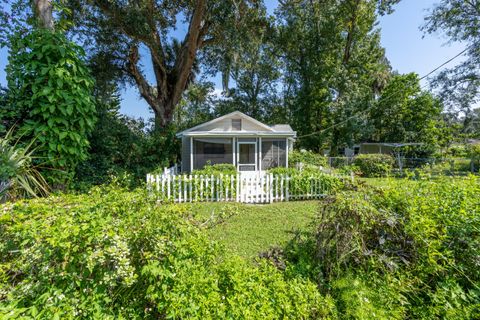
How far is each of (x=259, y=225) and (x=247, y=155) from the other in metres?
7.70

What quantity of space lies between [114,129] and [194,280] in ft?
32.7

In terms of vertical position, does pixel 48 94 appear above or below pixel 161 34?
below

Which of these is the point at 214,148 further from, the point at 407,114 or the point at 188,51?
the point at 407,114

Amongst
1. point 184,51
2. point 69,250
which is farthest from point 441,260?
point 184,51

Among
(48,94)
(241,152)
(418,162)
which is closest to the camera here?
(48,94)

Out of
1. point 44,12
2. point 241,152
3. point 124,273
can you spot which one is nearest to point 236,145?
point 241,152

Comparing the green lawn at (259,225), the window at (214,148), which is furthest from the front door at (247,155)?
the green lawn at (259,225)

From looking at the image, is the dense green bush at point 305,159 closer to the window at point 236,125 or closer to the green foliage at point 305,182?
the window at point 236,125

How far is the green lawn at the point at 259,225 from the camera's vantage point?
348cm

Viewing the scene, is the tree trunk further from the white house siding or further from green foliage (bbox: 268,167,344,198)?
the white house siding

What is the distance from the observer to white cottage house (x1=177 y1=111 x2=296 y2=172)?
1166cm

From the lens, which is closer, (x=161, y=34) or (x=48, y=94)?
(x=48, y=94)

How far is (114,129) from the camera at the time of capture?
379 inches

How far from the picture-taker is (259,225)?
479 cm
